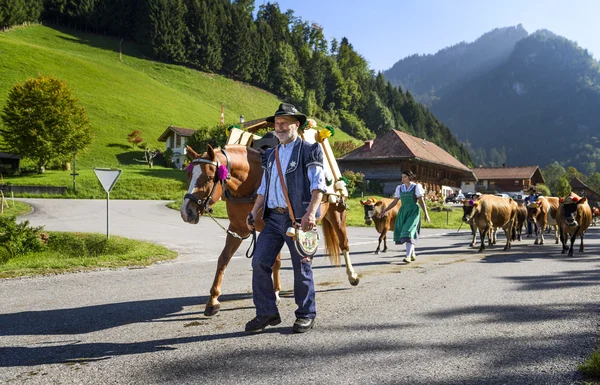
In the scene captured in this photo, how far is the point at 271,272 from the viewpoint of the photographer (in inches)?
A: 186

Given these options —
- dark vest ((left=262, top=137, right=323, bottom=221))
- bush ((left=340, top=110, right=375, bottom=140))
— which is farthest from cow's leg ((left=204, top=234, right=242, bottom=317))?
bush ((left=340, top=110, right=375, bottom=140))

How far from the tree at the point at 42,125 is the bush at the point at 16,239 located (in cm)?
3403

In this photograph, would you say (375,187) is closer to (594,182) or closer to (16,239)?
(16,239)

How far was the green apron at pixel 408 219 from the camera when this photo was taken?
36.3 ft

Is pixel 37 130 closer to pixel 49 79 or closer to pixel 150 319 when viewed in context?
pixel 49 79

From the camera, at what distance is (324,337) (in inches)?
178

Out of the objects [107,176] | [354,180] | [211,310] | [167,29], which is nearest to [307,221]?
[211,310]

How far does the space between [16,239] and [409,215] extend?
11.4 metres

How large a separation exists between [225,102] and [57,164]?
4971 centimetres

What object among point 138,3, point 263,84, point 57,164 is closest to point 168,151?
point 57,164

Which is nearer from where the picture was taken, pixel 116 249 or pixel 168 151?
pixel 116 249

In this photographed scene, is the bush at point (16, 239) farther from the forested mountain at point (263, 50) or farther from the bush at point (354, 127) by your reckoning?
the bush at point (354, 127)

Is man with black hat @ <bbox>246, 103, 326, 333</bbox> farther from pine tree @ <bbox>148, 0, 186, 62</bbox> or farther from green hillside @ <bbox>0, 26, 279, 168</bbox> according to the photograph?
pine tree @ <bbox>148, 0, 186, 62</bbox>

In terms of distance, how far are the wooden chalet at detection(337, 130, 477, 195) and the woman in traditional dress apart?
39.9 m
